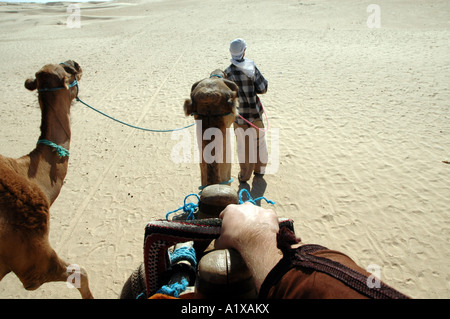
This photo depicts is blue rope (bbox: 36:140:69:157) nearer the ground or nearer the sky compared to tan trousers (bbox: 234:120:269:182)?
nearer the sky

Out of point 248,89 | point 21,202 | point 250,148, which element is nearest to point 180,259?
point 21,202

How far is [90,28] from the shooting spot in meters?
21.7

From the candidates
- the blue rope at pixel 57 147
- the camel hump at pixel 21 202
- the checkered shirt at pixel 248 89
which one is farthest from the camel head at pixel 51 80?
the checkered shirt at pixel 248 89

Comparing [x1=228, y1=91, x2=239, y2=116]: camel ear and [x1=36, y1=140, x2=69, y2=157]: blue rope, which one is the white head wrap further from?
[x1=36, y1=140, x2=69, y2=157]: blue rope

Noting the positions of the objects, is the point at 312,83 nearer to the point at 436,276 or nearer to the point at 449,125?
the point at 449,125

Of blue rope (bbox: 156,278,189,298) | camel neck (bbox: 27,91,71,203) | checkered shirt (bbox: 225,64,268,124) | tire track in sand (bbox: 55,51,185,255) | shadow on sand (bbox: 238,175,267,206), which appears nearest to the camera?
blue rope (bbox: 156,278,189,298)

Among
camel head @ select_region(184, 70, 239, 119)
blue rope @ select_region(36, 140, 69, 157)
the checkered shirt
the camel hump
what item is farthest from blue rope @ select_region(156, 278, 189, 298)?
the checkered shirt

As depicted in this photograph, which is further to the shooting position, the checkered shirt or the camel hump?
the checkered shirt

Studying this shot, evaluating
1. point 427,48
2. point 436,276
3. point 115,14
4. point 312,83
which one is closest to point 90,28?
point 115,14

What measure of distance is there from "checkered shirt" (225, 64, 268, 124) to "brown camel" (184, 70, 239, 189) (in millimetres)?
1955

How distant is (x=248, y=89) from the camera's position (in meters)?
4.50

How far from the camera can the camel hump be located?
96.1 inches

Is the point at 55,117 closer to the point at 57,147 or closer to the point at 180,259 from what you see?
the point at 57,147

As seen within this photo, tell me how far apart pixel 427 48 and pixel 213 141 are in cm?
1274
